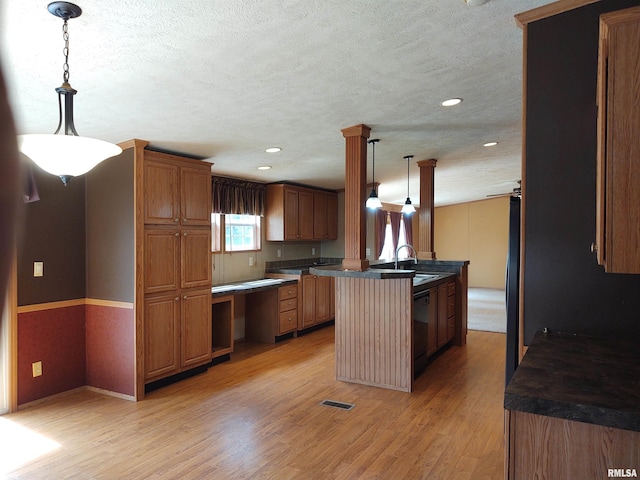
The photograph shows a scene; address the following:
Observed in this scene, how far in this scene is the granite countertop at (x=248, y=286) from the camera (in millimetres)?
4684

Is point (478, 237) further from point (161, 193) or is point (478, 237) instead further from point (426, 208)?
point (161, 193)

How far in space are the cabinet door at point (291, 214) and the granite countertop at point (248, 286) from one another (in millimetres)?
748

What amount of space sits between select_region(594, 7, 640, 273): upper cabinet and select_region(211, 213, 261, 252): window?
450cm

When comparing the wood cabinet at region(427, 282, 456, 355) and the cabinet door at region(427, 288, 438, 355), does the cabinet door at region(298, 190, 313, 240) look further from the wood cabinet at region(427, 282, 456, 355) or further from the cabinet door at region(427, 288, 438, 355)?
the cabinet door at region(427, 288, 438, 355)

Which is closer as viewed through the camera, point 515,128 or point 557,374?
point 557,374

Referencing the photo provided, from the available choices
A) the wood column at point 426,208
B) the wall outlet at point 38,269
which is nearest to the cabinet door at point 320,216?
the wood column at point 426,208

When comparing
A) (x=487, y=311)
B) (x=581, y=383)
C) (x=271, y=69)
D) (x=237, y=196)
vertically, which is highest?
(x=271, y=69)

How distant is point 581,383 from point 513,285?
3.09 ft

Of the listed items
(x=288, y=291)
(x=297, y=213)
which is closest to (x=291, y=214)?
(x=297, y=213)

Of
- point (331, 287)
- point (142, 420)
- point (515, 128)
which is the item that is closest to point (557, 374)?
point (142, 420)

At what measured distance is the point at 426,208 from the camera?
18.4 feet

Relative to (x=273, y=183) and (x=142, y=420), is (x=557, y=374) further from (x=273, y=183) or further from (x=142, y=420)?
(x=273, y=183)

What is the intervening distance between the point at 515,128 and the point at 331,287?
11.3 feet

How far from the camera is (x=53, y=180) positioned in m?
3.64
